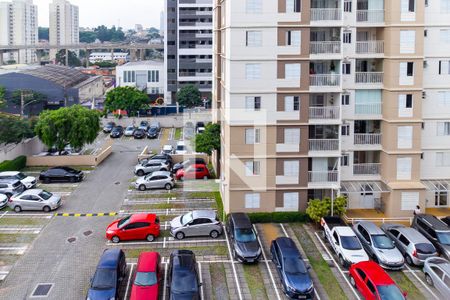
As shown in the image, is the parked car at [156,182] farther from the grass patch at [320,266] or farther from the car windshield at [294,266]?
the car windshield at [294,266]

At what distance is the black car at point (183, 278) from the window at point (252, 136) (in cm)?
815

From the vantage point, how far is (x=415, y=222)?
84.2 feet

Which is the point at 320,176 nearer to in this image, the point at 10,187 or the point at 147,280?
the point at 147,280

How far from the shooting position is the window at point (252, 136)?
2675 cm

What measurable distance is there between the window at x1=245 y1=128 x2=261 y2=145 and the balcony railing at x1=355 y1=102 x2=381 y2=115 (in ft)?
19.9

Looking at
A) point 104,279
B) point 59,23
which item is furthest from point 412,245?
point 59,23

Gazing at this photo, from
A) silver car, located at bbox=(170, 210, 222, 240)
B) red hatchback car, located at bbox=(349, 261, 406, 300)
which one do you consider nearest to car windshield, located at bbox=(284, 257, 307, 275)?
red hatchback car, located at bbox=(349, 261, 406, 300)

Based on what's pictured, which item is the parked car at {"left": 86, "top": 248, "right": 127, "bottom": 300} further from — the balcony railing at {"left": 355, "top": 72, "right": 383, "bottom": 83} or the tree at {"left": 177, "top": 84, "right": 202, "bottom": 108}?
the tree at {"left": 177, "top": 84, "right": 202, "bottom": 108}

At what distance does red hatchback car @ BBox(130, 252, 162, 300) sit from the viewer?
17.9 metres

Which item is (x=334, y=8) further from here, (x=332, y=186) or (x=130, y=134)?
(x=130, y=134)

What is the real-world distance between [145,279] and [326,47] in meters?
15.6

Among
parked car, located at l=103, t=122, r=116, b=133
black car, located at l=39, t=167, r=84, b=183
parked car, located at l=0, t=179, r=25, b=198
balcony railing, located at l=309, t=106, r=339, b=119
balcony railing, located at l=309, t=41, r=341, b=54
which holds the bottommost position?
parked car, located at l=0, t=179, r=25, b=198

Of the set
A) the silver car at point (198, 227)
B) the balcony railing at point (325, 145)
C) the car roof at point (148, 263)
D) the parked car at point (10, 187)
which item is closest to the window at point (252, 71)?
the balcony railing at point (325, 145)

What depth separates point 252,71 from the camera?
86.4ft
